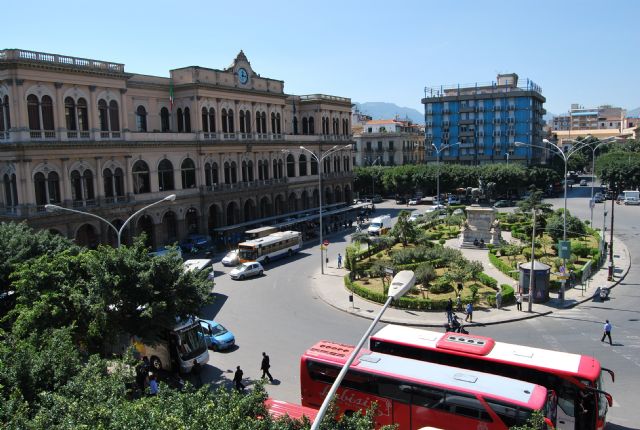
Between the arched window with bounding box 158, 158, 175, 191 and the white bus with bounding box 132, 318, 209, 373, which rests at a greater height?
the arched window with bounding box 158, 158, 175, 191

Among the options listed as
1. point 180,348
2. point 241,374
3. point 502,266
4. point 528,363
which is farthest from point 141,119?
point 528,363

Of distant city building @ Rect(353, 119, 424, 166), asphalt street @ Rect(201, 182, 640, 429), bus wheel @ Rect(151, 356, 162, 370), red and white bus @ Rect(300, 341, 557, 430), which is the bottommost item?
asphalt street @ Rect(201, 182, 640, 429)

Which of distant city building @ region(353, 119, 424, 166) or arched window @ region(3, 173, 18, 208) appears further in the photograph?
distant city building @ region(353, 119, 424, 166)

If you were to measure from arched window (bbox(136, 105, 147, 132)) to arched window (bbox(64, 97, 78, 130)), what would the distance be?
931 cm

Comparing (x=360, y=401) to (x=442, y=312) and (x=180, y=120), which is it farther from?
(x=180, y=120)

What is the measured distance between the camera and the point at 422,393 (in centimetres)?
1802

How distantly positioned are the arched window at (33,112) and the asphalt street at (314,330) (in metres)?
17.7

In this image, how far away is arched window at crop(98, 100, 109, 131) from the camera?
47562mm

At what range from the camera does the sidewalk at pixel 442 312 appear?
31859 mm

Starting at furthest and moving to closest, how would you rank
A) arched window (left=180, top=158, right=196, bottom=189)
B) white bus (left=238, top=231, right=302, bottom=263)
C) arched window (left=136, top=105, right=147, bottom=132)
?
1. arched window (left=180, top=158, right=196, bottom=189)
2. arched window (left=136, top=105, right=147, bottom=132)
3. white bus (left=238, top=231, right=302, bottom=263)

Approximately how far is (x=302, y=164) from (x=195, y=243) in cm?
2409

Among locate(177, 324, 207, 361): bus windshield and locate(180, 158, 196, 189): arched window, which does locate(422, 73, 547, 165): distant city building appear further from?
locate(177, 324, 207, 361): bus windshield

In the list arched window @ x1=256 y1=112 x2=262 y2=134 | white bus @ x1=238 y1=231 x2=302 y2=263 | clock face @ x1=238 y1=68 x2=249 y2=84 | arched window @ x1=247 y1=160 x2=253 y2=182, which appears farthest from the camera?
arched window @ x1=256 y1=112 x2=262 y2=134

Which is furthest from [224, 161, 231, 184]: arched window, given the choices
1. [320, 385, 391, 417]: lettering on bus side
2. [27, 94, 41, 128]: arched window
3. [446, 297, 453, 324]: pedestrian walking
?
[320, 385, 391, 417]: lettering on bus side
